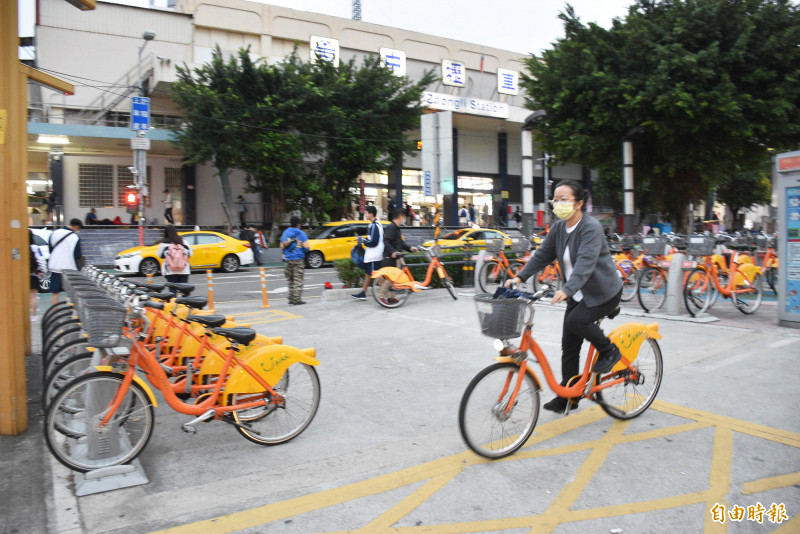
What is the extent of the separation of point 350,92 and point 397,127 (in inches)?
117

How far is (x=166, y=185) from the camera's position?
30094 mm

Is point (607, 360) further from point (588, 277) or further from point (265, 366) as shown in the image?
point (265, 366)

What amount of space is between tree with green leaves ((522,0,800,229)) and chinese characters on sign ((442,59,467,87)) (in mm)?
14033

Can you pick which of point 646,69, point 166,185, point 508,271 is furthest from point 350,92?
point 508,271

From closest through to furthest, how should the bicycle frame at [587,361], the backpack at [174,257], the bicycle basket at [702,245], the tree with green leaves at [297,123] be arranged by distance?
the bicycle frame at [587,361]
the bicycle basket at [702,245]
the backpack at [174,257]
the tree with green leaves at [297,123]

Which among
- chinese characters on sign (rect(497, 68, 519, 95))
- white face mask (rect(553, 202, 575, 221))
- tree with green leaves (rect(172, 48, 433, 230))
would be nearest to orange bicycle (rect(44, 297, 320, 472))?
white face mask (rect(553, 202, 575, 221))

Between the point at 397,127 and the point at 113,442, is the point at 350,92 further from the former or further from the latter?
the point at 113,442

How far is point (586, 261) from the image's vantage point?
399 centimetres

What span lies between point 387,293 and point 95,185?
24.1 metres

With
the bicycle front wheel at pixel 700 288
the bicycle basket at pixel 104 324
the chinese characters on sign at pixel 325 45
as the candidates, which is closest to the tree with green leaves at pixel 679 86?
the bicycle front wheel at pixel 700 288

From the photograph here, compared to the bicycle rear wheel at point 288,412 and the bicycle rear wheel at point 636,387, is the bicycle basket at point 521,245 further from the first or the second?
the bicycle rear wheel at point 288,412

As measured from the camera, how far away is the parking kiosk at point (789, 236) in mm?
8094

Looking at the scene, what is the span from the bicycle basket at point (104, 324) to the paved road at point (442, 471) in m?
0.95

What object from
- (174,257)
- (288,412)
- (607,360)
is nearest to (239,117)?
(174,257)
